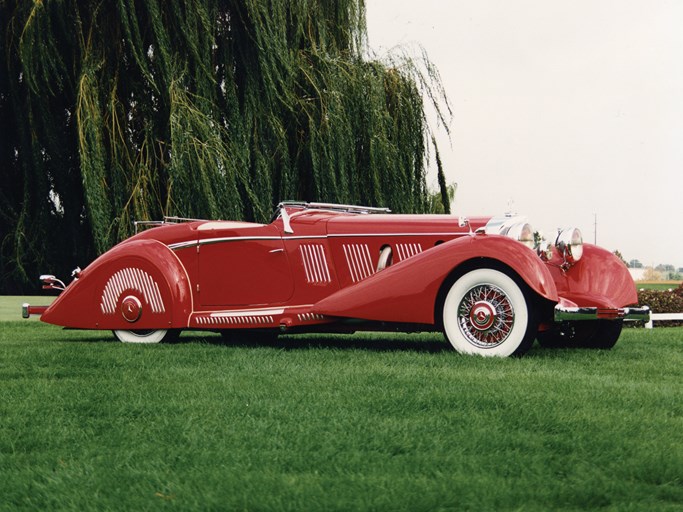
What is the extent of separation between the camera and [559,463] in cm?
311

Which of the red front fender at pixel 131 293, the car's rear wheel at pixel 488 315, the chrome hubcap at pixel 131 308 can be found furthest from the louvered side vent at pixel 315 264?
the chrome hubcap at pixel 131 308

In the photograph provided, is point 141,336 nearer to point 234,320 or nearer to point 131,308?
point 131,308

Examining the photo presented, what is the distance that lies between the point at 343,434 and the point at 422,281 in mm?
3045

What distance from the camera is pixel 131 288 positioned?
25.4ft

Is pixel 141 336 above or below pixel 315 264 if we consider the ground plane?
below

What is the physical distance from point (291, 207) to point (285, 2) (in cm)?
662

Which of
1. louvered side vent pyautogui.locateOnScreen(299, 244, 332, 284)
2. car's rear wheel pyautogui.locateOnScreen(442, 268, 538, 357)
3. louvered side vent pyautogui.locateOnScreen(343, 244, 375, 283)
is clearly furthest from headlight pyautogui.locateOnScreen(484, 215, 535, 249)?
louvered side vent pyautogui.locateOnScreen(299, 244, 332, 284)

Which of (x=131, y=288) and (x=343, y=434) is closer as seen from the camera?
(x=343, y=434)

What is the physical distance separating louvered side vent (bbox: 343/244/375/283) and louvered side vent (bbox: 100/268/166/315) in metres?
1.71

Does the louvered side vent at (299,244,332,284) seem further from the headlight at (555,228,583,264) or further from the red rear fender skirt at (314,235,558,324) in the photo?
the headlight at (555,228,583,264)

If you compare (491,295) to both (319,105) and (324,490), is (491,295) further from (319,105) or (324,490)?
(319,105)

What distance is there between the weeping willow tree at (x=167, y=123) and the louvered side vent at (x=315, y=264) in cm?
426

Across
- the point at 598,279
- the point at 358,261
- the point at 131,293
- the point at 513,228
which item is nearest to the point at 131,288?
the point at 131,293

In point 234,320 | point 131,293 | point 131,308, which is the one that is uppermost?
point 131,293
